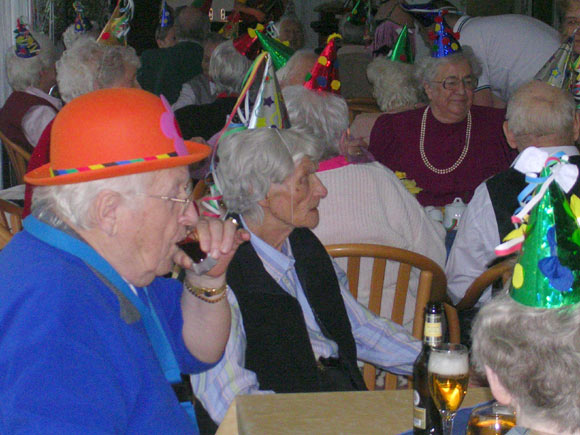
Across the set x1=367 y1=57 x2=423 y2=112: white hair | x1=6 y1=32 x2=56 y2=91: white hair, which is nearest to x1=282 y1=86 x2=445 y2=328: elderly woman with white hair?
x1=367 y1=57 x2=423 y2=112: white hair

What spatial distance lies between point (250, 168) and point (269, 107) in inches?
13.0

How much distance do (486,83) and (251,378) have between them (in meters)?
3.49

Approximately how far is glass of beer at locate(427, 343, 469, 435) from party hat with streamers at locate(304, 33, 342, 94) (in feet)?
5.88

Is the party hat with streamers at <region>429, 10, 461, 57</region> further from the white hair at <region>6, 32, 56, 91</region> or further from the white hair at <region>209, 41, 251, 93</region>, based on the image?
the white hair at <region>6, 32, 56, 91</region>

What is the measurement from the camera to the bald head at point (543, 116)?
9.62 ft

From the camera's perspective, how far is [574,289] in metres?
1.14

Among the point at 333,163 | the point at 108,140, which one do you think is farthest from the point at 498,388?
the point at 333,163

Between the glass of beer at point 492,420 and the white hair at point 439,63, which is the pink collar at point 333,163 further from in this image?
the white hair at point 439,63

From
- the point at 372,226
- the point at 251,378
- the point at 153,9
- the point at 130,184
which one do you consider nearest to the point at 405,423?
the point at 251,378

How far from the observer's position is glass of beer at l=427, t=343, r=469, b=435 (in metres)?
1.51

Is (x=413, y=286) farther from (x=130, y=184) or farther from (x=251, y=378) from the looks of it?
(x=130, y=184)

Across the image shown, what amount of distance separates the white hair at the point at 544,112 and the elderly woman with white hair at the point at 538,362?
1.93 m

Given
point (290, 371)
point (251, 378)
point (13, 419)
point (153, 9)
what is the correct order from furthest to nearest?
point (153, 9), point (290, 371), point (251, 378), point (13, 419)

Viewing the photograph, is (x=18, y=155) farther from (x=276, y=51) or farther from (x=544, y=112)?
(x=544, y=112)
